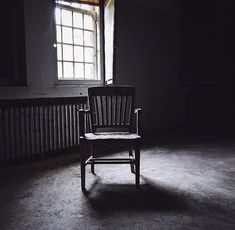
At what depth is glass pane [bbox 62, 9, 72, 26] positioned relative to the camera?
3849 millimetres

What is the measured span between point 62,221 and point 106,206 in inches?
14.5

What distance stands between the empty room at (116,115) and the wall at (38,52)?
1 cm

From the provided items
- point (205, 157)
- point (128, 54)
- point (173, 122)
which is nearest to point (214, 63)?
point (173, 122)

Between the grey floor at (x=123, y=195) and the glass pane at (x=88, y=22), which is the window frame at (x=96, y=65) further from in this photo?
the grey floor at (x=123, y=195)

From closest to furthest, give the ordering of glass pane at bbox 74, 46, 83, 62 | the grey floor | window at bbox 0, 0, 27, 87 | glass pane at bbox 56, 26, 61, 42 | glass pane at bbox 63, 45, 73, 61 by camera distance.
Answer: the grey floor, window at bbox 0, 0, 27, 87, glass pane at bbox 56, 26, 61, 42, glass pane at bbox 63, 45, 73, 61, glass pane at bbox 74, 46, 83, 62

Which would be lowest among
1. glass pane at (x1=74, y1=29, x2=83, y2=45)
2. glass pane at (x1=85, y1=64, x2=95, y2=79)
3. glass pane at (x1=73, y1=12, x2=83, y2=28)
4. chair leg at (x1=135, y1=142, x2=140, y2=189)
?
chair leg at (x1=135, y1=142, x2=140, y2=189)

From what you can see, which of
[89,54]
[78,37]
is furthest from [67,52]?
[89,54]

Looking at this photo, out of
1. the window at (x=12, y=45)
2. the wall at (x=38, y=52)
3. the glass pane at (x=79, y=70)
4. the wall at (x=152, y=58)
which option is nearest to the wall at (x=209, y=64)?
the wall at (x=152, y=58)

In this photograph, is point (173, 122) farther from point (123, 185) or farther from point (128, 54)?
point (123, 185)

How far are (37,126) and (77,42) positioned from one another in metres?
1.39

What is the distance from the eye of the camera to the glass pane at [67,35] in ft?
12.7

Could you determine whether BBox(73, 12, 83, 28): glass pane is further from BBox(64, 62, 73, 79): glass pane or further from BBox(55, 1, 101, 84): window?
BBox(64, 62, 73, 79): glass pane

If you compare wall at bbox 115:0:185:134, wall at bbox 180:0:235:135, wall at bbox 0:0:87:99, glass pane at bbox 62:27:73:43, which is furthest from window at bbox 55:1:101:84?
wall at bbox 180:0:235:135

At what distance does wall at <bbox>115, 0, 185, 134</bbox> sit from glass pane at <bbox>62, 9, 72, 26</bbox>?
833 mm
